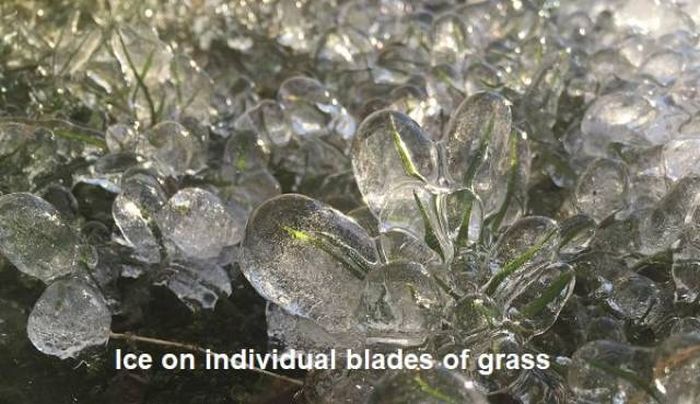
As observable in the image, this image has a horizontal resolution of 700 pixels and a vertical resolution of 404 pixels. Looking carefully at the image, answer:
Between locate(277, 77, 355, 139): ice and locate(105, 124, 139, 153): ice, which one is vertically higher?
locate(277, 77, 355, 139): ice

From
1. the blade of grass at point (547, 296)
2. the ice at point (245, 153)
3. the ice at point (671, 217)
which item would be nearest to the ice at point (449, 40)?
the ice at point (245, 153)

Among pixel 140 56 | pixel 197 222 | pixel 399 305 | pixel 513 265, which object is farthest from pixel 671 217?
pixel 140 56

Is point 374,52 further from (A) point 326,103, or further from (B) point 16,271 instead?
(B) point 16,271

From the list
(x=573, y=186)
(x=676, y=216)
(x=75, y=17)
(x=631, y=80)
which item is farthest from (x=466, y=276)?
(x=75, y=17)

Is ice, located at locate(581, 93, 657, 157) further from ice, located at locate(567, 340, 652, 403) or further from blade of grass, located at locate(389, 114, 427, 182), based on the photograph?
ice, located at locate(567, 340, 652, 403)

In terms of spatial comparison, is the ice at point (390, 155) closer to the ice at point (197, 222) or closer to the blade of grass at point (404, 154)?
the blade of grass at point (404, 154)

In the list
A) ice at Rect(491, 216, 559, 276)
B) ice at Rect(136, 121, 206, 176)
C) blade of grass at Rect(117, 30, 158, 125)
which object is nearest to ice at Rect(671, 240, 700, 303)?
ice at Rect(491, 216, 559, 276)
